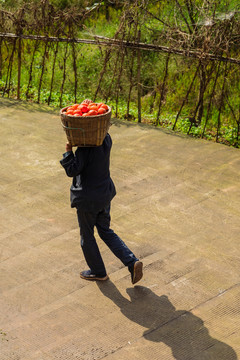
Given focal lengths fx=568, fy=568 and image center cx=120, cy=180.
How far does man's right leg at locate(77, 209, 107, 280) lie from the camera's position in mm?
4738

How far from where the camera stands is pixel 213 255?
5.29 metres

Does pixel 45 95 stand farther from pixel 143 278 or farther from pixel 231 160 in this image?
pixel 143 278

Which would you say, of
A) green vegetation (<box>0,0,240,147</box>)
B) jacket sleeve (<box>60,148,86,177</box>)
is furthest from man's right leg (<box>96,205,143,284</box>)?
green vegetation (<box>0,0,240,147</box>)

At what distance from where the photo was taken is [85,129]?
443 centimetres

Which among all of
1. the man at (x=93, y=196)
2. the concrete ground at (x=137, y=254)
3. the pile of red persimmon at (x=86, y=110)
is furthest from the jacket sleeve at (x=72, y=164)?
the concrete ground at (x=137, y=254)

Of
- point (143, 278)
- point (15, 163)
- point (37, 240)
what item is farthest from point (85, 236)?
point (15, 163)

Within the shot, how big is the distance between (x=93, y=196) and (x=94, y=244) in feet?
1.53

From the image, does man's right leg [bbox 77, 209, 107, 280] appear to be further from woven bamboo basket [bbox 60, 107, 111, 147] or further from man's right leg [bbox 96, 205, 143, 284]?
woven bamboo basket [bbox 60, 107, 111, 147]

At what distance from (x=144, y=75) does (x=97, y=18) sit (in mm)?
3715

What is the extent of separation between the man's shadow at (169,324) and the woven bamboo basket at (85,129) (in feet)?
4.17

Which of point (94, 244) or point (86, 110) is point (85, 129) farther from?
point (94, 244)

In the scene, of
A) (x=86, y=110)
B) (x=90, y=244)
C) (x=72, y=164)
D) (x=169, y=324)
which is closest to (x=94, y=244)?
(x=90, y=244)

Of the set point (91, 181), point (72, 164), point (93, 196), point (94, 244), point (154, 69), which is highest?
point (72, 164)

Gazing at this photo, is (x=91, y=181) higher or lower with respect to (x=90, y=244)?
higher
